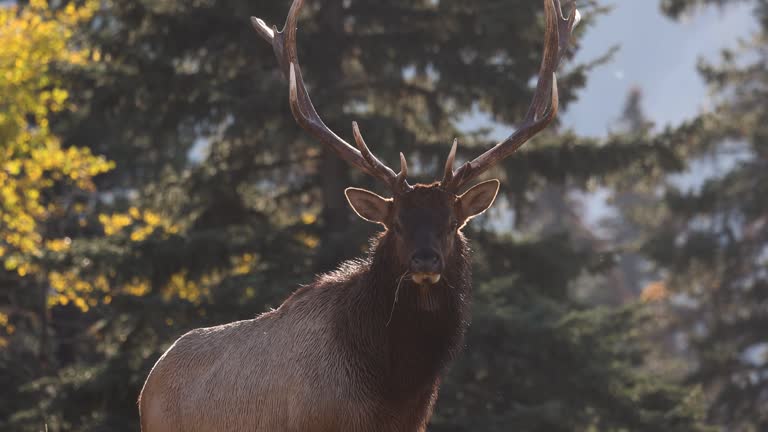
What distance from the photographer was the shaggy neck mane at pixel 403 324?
25.0 feet

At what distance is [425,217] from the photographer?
7.50 m

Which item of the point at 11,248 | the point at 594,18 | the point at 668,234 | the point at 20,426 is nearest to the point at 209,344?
the point at 20,426

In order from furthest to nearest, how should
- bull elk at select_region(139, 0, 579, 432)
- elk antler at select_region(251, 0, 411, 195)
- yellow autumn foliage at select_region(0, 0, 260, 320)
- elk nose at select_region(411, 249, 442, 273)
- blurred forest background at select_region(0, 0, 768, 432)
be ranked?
1. yellow autumn foliage at select_region(0, 0, 260, 320)
2. blurred forest background at select_region(0, 0, 768, 432)
3. elk antler at select_region(251, 0, 411, 195)
4. bull elk at select_region(139, 0, 579, 432)
5. elk nose at select_region(411, 249, 442, 273)

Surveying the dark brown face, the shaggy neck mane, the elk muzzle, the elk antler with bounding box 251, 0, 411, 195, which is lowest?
the shaggy neck mane

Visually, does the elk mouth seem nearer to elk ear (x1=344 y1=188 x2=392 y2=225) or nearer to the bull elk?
the bull elk

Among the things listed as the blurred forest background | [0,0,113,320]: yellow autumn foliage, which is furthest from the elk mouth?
[0,0,113,320]: yellow autumn foliage

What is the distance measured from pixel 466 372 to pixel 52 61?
23.6ft

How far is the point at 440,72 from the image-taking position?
53.9 feet

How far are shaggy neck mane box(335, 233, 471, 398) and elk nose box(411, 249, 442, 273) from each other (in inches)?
16.6

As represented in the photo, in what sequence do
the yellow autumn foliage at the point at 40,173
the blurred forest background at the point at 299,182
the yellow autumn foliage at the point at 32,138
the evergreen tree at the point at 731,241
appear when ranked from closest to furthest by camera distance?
the blurred forest background at the point at 299,182 < the yellow autumn foliage at the point at 40,173 < the yellow autumn foliage at the point at 32,138 < the evergreen tree at the point at 731,241

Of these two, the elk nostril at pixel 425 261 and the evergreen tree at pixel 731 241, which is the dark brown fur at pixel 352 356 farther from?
the evergreen tree at pixel 731 241

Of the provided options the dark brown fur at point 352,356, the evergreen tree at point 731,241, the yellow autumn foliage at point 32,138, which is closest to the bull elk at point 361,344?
the dark brown fur at point 352,356

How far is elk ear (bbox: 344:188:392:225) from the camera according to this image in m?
7.98

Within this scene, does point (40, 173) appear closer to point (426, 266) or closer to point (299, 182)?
point (299, 182)
